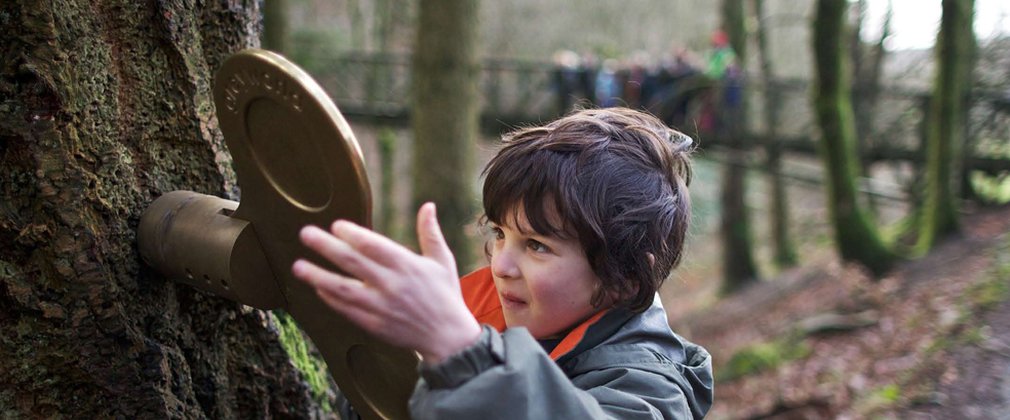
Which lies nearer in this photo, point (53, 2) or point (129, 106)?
point (53, 2)

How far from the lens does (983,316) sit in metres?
6.44

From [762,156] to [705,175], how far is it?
747 centimetres

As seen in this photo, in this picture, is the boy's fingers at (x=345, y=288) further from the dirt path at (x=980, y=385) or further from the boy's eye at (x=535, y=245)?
the dirt path at (x=980, y=385)

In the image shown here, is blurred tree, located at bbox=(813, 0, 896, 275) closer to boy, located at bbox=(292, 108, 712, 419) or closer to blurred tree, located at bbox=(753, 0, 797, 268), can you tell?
blurred tree, located at bbox=(753, 0, 797, 268)

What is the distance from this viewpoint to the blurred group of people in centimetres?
1386

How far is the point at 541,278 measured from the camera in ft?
4.78

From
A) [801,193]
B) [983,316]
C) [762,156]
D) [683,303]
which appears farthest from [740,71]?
[801,193]

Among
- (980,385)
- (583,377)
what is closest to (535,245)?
(583,377)

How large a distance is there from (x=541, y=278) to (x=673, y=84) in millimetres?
13717

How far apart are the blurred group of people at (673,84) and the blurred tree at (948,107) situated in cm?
426

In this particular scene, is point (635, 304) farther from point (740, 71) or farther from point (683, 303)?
point (683, 303)

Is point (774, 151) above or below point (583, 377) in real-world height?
below

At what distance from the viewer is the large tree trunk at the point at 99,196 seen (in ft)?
4.76

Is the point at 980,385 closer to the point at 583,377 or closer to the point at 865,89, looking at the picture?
the point at 583,377
